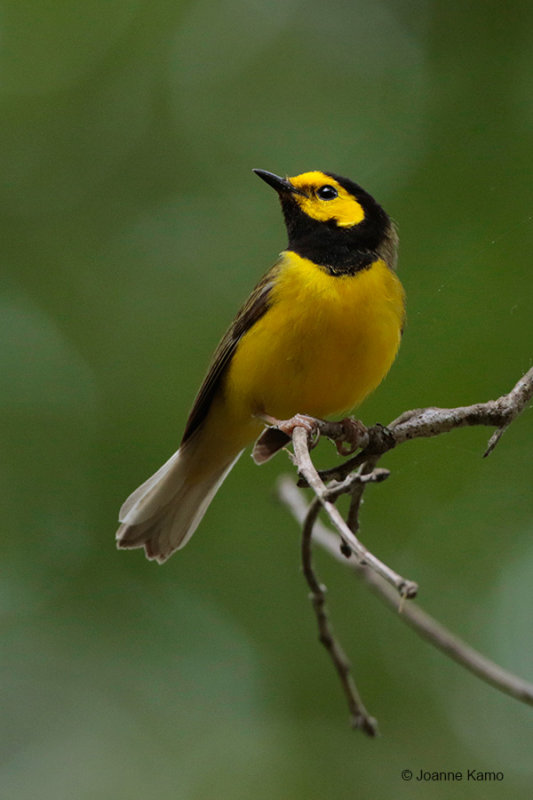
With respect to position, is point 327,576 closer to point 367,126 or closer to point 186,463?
point 186,463

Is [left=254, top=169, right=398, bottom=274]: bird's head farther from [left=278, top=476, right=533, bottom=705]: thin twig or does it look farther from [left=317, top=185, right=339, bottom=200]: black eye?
[left=278, top=476, right=533, bottom=705]: thin twig

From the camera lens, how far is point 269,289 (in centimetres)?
406

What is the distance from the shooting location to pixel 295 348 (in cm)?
383

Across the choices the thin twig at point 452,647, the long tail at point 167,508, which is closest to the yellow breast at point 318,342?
the thin twig at point 452,647

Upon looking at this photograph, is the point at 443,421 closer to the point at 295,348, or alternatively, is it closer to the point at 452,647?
the point at 452,647

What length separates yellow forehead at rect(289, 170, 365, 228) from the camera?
4.44 m

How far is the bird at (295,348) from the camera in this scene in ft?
12.5

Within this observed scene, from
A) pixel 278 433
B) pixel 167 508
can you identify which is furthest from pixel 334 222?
pixel 167 508

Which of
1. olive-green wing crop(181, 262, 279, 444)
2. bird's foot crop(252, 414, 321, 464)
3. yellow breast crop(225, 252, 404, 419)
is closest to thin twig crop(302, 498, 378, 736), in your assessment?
bird's foot crop(252, 414, 321, 464)

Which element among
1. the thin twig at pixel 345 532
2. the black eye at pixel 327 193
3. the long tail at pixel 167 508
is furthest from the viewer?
the black eye at pixel 327 193

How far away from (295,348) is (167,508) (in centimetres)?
118

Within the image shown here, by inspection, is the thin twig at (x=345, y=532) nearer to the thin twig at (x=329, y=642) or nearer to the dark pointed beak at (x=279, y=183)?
the thin twig at (x=329, y=642)

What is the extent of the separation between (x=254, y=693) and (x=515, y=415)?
3892 millimetres

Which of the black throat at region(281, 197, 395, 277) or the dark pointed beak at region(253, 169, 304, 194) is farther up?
the dark pointed beak at region(253, 169, 304, 194)
